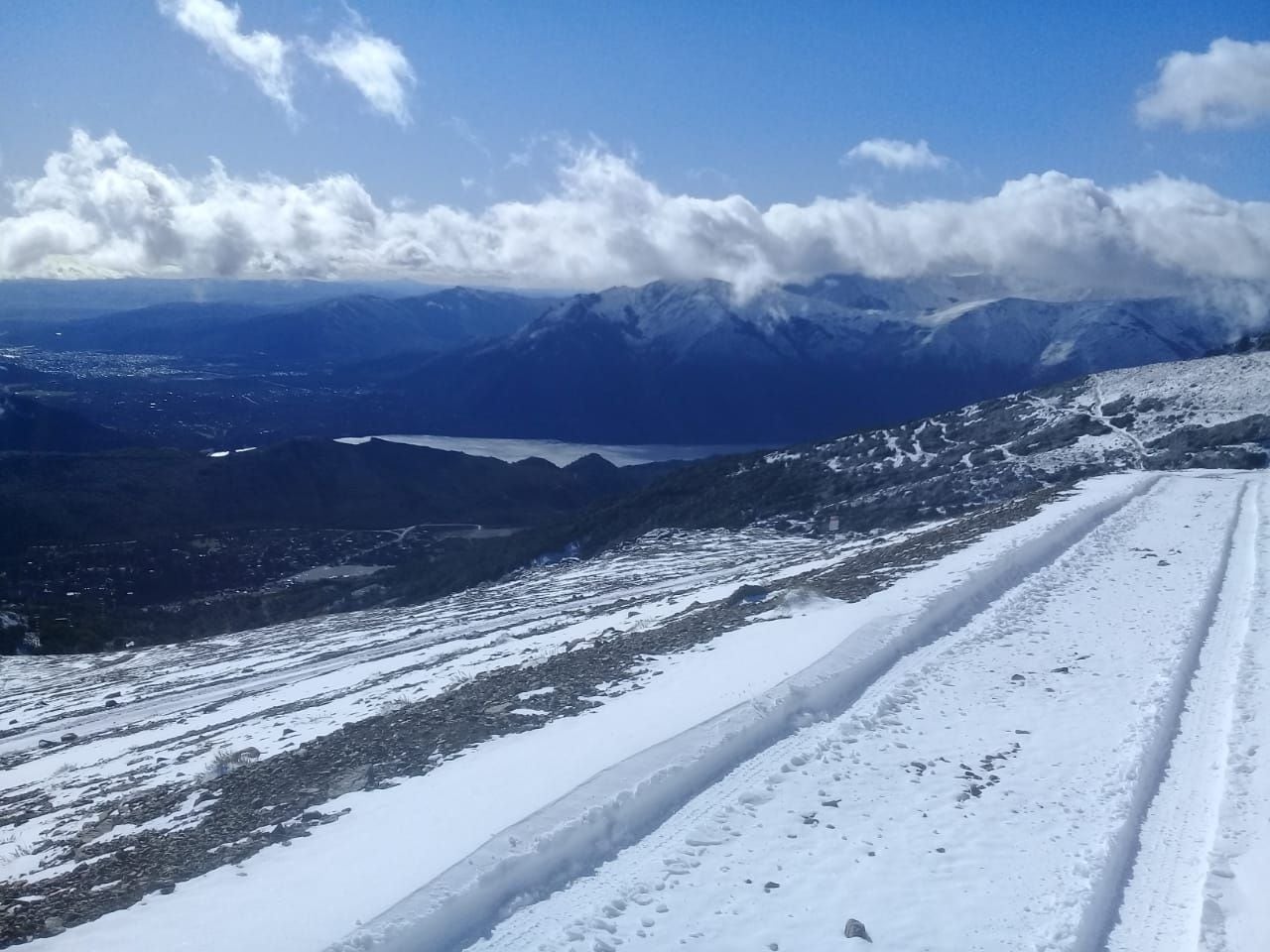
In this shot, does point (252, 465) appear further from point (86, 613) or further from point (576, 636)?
point (576, 636)

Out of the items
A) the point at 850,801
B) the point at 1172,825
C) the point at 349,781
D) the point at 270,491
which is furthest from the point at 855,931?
the point at 270,491

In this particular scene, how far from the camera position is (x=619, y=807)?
9.67 m

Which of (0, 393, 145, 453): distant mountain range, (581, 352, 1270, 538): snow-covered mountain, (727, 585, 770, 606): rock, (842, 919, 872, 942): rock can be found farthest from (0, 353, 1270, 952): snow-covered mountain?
(0, 393, 145, 453): distant mountain range

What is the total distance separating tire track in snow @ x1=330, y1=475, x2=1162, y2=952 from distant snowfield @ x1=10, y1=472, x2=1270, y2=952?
3cm

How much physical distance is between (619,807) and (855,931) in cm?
275

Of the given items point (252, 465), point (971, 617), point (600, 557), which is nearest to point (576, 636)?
point (971, 617)

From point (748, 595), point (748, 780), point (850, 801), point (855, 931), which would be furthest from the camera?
point (748, 595)

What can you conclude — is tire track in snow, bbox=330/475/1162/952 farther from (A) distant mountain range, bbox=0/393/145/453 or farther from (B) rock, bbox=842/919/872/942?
(A) distant mountain range, bbox=0/393/145/453

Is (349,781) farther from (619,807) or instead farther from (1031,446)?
(1031,446)

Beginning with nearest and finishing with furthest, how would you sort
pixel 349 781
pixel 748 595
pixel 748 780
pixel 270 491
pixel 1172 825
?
1. pixel 1172 825
2. pixel 748 780
3. pixel 349 781
4. pixel 748 595
5. pixel 270 491

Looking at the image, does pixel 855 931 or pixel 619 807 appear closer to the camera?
pixel 855 931

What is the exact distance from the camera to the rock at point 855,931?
7766 mm

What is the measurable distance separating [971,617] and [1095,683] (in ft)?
10.8

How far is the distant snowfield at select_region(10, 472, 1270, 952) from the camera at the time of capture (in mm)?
7910
